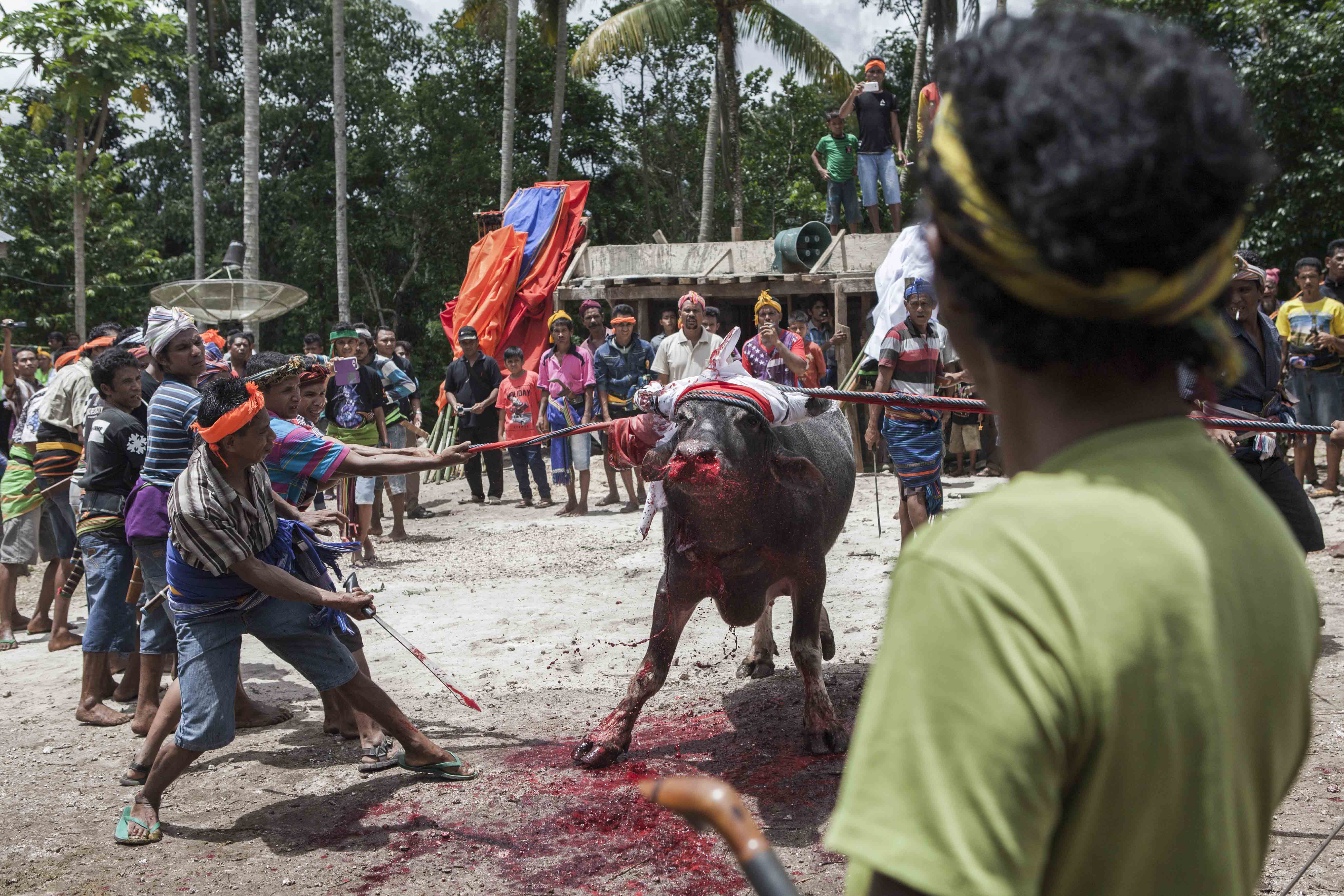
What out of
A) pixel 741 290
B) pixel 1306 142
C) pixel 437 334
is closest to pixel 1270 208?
pixel 1306 142

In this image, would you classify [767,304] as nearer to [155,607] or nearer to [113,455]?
[113,455]

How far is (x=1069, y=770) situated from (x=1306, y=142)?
15.0 meters

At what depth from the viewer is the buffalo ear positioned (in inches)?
182

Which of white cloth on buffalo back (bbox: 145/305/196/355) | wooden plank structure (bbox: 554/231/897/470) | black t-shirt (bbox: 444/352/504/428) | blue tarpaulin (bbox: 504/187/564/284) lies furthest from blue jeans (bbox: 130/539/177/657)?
blue tarpaulin (bbox: 504/187/564/284)

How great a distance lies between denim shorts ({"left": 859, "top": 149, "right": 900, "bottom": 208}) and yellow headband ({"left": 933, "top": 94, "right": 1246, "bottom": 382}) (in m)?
13.3

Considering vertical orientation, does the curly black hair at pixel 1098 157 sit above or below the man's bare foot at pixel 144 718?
above

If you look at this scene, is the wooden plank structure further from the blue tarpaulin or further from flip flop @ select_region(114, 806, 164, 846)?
flip flop @ select_region(114, 806, 164, 846)

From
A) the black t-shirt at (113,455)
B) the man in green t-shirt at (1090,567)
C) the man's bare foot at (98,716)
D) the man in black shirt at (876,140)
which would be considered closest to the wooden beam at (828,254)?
the man in black shirt at (876,140)

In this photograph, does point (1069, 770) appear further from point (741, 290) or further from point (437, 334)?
point (437, 334)

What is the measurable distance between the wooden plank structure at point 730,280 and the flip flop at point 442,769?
817 centimetres

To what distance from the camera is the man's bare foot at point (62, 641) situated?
7438 mm

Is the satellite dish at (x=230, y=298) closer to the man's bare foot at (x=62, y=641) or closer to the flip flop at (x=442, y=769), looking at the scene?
the man's bare foot at (x=62, y=641)

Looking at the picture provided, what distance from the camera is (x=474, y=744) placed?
5.40m

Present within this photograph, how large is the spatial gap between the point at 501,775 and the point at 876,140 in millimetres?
10680
